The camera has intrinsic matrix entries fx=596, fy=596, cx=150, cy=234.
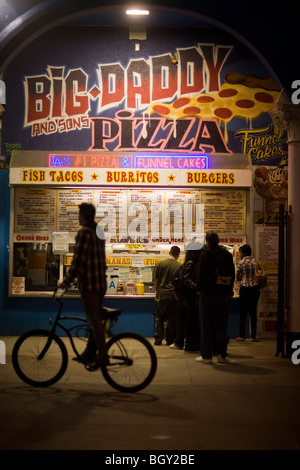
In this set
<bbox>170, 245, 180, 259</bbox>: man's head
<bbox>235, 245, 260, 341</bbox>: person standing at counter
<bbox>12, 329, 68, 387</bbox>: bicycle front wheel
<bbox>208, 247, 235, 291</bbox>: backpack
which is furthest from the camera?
→ <bbox>235, 245, 260, 341</bbox>: person standing at counter

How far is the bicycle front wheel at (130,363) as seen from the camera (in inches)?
270

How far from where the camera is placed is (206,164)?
1175 cm

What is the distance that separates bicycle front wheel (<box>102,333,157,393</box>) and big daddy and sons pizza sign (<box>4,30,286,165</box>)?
19.1 feet

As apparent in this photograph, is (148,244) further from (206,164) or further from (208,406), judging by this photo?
(208,406)

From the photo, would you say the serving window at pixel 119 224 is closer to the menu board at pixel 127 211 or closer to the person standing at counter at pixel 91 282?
the menu board at pixel 127 211

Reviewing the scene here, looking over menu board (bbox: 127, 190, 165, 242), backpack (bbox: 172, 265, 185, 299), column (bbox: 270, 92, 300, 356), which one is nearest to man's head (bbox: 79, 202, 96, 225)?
backpack (bbox: 172, 265, 185, 299)

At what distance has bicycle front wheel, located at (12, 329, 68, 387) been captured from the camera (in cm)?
714

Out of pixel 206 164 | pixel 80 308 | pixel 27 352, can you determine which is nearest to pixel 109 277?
pixel 80 308

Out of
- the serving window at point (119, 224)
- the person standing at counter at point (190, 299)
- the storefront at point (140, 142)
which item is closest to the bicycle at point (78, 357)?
the person standing at counter at point (190, 299)

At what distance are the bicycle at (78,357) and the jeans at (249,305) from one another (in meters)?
4.64

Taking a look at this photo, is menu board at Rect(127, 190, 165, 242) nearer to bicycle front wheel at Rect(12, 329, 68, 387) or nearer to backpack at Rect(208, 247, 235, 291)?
backpack at Rect(208, 247, 235, 291)

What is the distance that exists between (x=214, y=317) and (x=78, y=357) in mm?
2707

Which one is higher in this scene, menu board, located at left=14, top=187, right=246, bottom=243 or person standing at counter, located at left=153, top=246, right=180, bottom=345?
menu board, located at left=14, top=187, right=246, bottom=243

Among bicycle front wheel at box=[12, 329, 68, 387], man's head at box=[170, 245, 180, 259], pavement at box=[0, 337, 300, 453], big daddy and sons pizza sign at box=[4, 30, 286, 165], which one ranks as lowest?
pavement at box=[0, 337, 300, 453]
